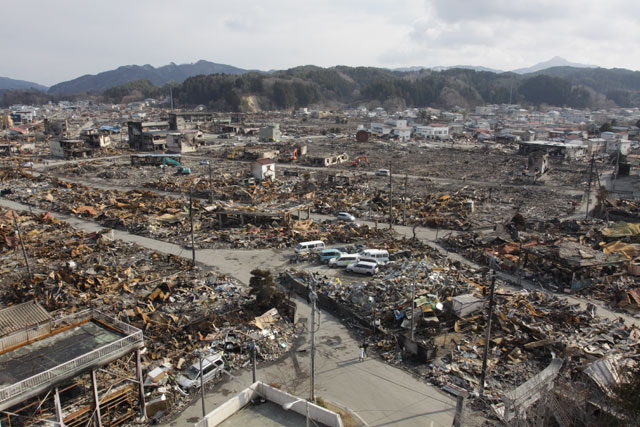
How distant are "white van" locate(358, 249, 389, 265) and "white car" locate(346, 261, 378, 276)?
0.53m

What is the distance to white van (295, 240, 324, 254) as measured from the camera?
55.8 feet

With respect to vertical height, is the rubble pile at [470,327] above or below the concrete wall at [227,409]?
below

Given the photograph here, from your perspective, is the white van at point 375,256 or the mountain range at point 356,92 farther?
the mountain range at point 356,92

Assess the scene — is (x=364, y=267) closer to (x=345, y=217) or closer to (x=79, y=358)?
(x=345, y=217)

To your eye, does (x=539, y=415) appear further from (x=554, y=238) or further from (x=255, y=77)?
(x=255, y=77)

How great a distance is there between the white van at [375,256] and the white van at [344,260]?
0.26 meters

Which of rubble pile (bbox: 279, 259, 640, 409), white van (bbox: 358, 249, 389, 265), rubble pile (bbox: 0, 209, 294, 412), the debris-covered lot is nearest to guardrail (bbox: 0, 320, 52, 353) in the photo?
the debris-covered lot

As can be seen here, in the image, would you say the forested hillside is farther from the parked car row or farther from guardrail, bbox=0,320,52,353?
guardrail, bbox=0,320,52,353

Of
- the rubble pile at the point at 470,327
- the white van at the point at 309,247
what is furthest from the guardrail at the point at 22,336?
the white van at the point at 309,247

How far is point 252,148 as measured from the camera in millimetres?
46469

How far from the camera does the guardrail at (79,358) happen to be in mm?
A: 6448

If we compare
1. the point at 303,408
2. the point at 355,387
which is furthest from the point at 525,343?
the point at 303,408

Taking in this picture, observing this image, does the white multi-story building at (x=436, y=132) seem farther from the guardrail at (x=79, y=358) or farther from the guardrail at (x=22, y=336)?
the guardrail at (x=22, y=336)

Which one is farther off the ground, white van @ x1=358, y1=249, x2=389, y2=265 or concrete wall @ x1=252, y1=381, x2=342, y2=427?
concrete wall @ x1=252, y1=381, x2=342, y2=427
